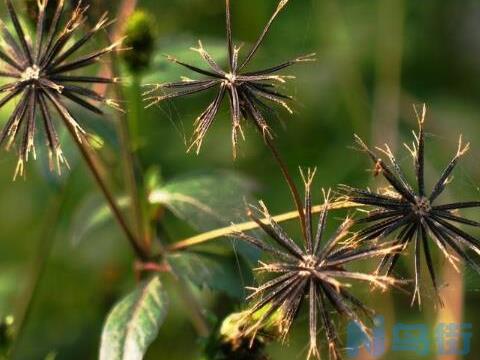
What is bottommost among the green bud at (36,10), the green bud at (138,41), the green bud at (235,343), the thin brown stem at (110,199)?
the green bud at (235,343)

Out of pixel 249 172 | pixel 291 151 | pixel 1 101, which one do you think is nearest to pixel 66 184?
pixel 1 101

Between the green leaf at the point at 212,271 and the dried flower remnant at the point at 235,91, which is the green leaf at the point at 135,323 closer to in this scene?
the green leaf at the point at 212,271

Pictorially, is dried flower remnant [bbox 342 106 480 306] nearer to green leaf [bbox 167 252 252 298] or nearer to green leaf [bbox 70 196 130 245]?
green leaf [bbox 167 252 252 298]

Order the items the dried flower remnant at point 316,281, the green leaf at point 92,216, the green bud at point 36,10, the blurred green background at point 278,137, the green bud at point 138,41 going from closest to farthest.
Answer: the dried flower remnant at point 316,281 < the green bud at point 36,10 < the green bud at point 138,41 < the green leaf at point 92,216 < the blurred green background at point 278,137

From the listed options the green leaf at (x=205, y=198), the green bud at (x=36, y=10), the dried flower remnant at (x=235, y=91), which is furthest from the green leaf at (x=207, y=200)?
the green bud at (x=36, y=10)

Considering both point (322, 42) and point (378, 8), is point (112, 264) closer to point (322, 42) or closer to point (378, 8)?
point (322, 42)

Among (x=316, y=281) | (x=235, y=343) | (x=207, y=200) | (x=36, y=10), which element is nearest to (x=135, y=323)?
(x=235, y=343)

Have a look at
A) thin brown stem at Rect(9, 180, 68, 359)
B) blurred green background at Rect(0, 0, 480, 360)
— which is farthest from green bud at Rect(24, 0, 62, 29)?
thin brown stem at Rect(9, 180, 68, 359)
